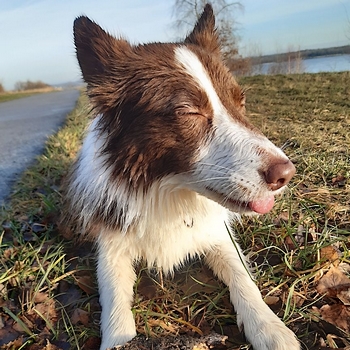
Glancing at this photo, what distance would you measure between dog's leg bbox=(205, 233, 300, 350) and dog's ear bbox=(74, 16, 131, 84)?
4.96 ft

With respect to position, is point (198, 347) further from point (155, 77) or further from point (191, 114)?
point (155, 77)

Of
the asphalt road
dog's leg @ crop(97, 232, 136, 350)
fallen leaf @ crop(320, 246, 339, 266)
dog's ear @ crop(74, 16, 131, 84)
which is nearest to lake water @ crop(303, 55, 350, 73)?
the asphalt road

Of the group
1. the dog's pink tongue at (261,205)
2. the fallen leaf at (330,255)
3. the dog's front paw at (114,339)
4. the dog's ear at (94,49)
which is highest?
the dog's ear at (94,49)

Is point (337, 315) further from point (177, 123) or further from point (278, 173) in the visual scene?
point (177, 123)

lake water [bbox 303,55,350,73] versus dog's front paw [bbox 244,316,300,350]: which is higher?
dog's front paw [bbox 244,316,300,350]

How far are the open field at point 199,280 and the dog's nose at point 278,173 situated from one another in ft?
2.40

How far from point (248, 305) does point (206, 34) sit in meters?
2.10

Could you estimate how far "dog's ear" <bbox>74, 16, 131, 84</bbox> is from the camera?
265 cm

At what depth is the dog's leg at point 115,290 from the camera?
229cm

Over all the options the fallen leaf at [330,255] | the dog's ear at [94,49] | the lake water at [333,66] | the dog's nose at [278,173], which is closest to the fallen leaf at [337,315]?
the fallen leaf at [330,255]

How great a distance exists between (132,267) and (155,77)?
4.44ft

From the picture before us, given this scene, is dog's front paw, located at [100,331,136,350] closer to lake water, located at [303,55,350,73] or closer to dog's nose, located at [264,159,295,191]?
dog's nose, located at [264,159,295,191]

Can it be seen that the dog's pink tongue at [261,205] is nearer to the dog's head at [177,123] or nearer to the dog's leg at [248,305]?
the dog's head at [177,123]

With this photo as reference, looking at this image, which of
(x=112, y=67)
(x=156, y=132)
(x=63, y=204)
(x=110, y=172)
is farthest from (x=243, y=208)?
(x=63, y=204)
